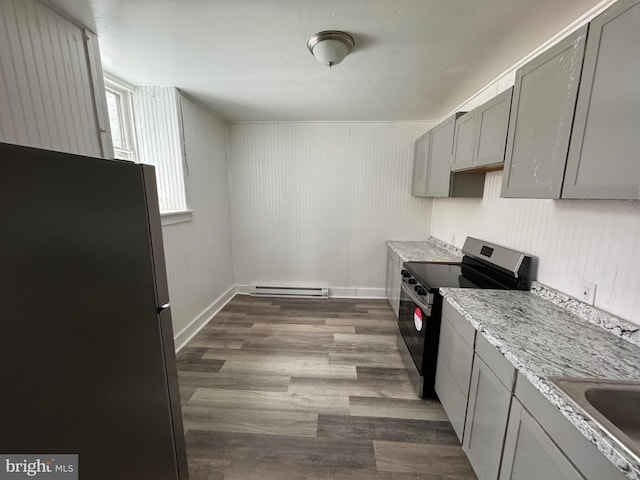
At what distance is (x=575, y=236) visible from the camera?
4.67 ft

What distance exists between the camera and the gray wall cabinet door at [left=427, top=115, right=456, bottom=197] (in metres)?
2.37

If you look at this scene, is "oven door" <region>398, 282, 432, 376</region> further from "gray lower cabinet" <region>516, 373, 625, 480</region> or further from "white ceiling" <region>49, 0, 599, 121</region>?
"white ceiling" <region>49, 0, 599, 121</region>

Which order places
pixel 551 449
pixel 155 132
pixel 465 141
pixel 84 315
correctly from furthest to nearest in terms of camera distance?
pixel 155 132
pixel 465 141
pixel 551 449
pixel 84 315

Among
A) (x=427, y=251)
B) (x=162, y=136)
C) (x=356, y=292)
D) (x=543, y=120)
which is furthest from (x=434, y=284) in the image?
(x=162, y=136)

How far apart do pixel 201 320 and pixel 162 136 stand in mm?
2077

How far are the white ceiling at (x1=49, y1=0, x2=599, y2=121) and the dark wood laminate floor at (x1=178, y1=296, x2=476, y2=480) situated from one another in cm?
256

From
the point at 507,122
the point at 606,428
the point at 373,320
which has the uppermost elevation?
the point at 507,122

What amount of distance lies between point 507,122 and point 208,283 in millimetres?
3333

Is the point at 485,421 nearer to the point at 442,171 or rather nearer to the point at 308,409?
the point at 308,409

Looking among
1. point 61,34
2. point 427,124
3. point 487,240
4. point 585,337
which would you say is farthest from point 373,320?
point 61,34

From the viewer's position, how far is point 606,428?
2.24 ft

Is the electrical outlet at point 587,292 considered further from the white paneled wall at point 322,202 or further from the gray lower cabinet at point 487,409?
the white paneled wall at point 322,202

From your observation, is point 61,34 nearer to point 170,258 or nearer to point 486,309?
point 170,258

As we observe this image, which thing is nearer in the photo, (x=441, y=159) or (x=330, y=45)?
(x=330, y=45)
